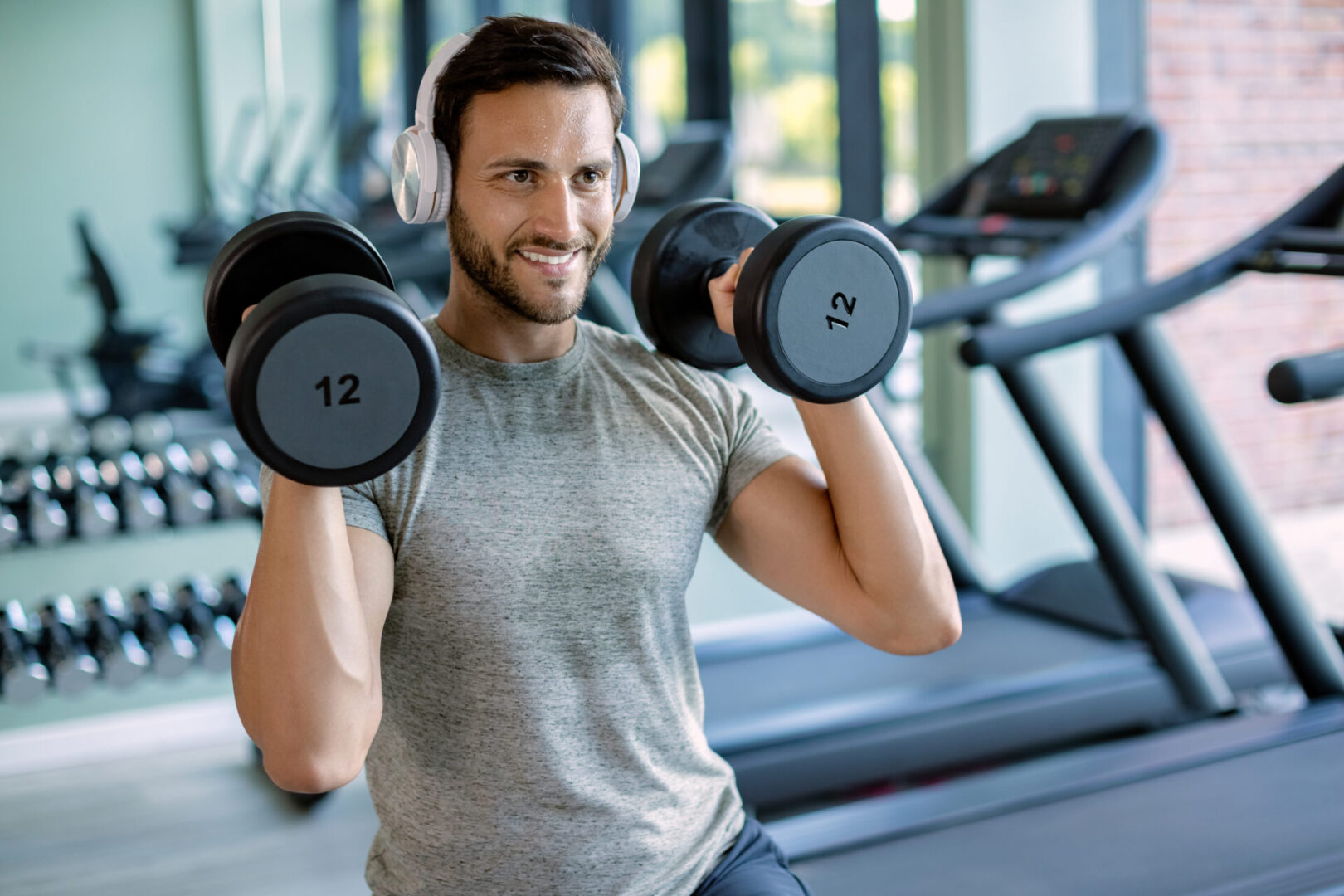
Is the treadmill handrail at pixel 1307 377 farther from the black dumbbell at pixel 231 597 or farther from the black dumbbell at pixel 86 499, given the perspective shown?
the black dumbbell at pixel 86 499

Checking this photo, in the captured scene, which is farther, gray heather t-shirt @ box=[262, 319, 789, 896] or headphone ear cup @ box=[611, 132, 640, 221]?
headphone ear cup @ box=[611, 132, 640, 221]

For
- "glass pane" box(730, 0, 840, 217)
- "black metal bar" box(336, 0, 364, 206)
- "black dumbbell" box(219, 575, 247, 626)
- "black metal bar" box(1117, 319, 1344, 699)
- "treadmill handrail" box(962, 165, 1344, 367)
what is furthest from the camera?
"black metal bar" box(336, 0, 364, 206)

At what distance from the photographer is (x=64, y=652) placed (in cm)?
257

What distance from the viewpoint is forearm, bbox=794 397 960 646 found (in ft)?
4.31

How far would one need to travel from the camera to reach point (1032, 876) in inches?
72.2

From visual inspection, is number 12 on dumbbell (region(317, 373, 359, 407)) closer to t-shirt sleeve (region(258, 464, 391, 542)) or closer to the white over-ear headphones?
t-shirt sleeve (region(258, 464, 391, 542))

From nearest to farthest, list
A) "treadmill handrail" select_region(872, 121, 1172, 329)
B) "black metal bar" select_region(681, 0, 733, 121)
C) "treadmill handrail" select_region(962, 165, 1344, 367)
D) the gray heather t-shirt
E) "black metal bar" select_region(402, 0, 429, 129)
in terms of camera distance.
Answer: the gray heather t-shirt → "treadmill handrail" select_region(962, 165, 1344, 367) → "treadmill handrail" select_region(872, 121, 1172, 329) → "black metal bar" select_region(681, 0, 733, 121) → "black metal bar" select_region(402, 0, 429, 129)

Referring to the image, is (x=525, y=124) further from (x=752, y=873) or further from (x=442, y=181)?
(x=752, y=873)

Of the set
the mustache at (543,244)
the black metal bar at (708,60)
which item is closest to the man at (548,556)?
the mustache at (543,244)

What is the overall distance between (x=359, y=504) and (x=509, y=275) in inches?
10.6

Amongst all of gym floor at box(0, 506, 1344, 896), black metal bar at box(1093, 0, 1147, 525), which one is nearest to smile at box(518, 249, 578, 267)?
gym floor at box(0, 506, 1344, 896)

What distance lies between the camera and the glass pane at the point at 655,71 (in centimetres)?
542

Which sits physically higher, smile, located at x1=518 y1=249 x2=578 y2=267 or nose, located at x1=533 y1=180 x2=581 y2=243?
nose, located at x1=533 y1=180 x2=581 y2=243

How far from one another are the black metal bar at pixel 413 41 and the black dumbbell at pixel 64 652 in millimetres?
5660
